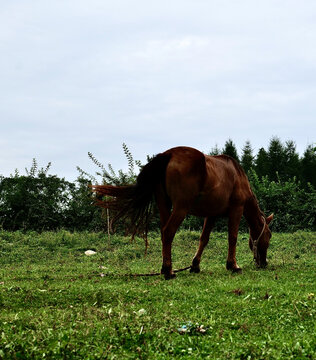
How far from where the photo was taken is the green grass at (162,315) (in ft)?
13.0

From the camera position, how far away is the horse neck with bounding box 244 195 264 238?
9.81 meters

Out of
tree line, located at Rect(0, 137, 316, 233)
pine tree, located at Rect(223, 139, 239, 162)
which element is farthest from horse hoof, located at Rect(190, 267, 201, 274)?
pine tree, located at Rect(223, 139, 239, 162)

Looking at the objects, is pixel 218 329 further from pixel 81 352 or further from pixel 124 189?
pixel 124 189

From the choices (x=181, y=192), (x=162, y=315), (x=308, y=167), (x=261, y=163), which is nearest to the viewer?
(x=162, y=315)

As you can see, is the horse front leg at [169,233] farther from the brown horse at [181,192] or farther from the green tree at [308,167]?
the green tree at [308,167]

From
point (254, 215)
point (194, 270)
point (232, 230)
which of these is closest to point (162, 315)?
point (194, 270)

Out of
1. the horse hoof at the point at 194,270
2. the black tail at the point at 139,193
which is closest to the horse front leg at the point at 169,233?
the black tail at the point at 139,193

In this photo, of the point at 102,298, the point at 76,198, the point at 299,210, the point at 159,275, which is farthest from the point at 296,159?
the point at 102,298

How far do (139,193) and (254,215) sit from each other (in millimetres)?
2948

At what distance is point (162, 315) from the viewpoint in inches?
202

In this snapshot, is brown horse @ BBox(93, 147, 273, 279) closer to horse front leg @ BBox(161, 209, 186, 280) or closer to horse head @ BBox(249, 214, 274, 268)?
horse front leg @ BBox(161, 209, 186, 280)

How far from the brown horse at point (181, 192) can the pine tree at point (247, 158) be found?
16.4 m

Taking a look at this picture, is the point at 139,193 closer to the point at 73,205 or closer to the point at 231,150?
the point at 73,205

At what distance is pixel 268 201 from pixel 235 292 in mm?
13434
